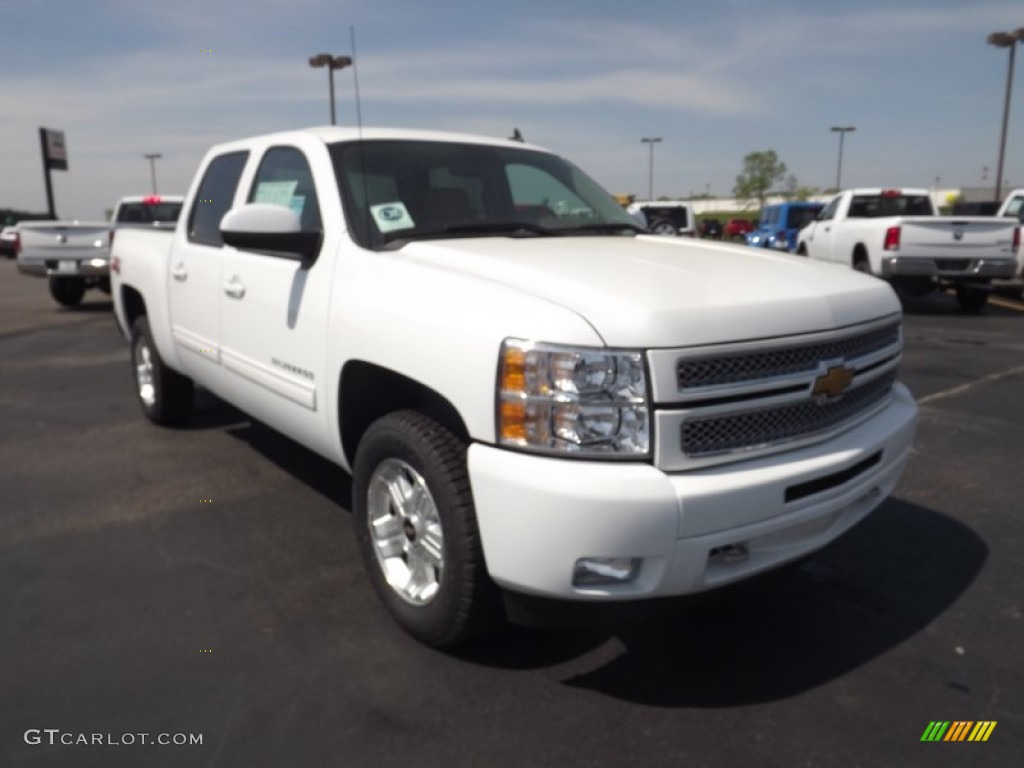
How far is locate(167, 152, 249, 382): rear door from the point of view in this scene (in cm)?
448

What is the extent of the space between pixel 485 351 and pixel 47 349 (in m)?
9.30

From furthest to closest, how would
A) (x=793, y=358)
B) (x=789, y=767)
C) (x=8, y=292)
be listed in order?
(x=8, y=292), (x=793, y=358), (x=789, y=767)

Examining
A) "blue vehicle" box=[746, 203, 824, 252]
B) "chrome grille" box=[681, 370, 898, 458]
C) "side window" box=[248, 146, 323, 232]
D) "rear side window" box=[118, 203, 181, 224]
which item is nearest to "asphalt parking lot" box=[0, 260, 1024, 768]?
"chrome grille" box=[681, 370, 898, 458]

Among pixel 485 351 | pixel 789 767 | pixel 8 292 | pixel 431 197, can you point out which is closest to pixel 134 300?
pixel 431 197

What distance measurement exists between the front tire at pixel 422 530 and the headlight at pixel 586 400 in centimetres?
40

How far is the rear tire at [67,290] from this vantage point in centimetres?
1477

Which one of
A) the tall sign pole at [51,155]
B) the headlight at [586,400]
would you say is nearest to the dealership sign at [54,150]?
the tall sign pole at [51,155]

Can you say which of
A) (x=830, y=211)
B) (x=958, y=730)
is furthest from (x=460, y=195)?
(x=830, y=211)

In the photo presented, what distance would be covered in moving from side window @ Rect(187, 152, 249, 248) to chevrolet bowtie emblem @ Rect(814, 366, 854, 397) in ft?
10.3

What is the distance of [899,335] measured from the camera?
11.0ft

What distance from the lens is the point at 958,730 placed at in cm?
253

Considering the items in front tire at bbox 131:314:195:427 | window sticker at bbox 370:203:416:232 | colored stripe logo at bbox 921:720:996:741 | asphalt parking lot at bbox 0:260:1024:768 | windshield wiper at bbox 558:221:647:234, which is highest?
window sticker at bbox 370:203:416:232

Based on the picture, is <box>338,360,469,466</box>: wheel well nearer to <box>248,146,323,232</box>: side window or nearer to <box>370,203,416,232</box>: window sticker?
<box>370,203,416,232</box>: window sticker

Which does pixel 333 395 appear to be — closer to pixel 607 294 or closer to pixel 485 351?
pixel 485 351
